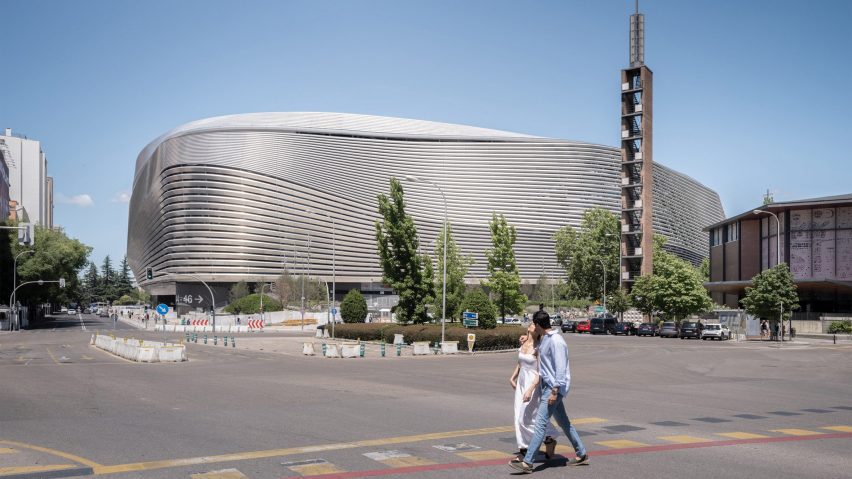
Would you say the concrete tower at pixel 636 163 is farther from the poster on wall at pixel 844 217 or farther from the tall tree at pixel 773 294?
the tall tree at pixel 773 294

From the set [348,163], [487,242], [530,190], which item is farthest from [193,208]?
[530,190]

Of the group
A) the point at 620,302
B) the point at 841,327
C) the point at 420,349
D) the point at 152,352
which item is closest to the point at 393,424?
the point at 152,352

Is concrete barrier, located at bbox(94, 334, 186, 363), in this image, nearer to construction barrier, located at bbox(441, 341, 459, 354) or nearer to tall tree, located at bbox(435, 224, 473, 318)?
construction barrier, located at bbox(441, 341, 459, 354)

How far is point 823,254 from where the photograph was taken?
234ft

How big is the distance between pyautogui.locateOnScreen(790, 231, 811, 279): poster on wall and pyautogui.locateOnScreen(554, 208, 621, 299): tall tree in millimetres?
33324

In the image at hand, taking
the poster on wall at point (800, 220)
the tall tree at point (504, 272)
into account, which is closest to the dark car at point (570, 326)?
the tall tree at point (504, 272)

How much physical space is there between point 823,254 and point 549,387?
71.0 metres

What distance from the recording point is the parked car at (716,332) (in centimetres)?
6109

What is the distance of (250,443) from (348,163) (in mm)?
150470

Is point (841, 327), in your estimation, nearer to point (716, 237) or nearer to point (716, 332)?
point (716, 332)

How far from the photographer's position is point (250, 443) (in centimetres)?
1096

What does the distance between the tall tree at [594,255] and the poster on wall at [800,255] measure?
33324 mm

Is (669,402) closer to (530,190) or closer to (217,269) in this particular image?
(217,269)

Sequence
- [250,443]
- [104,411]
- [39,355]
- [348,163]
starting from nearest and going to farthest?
[250,443]
[104,411]
[39,355]
[348,163]
